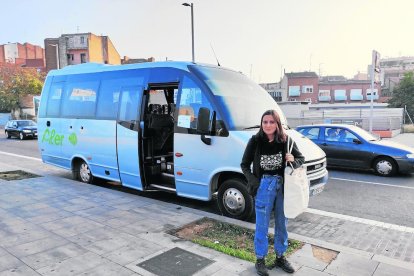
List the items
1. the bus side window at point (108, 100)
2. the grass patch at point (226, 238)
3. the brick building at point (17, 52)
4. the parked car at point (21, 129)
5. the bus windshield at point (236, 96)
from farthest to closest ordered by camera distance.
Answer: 1. the brick building at point (17, 52)
2. the parked car at point (21, 129)
3. the bus side window at point (108, 100)
4. the bus windshield at point (236, 96)
5. the grass patch at point (226, 238)

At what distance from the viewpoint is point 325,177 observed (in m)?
6.15

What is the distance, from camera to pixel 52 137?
929 centimetres

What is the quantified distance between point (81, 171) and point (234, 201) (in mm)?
4774

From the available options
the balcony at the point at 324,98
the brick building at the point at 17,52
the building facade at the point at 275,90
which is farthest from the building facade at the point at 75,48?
the balcony at the point at 324,98

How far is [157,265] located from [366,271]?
2364 millimetres

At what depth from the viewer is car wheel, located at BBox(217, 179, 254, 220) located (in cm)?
558

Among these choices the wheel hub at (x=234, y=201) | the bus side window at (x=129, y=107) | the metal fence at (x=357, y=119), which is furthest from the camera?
the metal fence at (x=357, y=119)

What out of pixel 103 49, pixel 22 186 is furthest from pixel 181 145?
pixel 103 49

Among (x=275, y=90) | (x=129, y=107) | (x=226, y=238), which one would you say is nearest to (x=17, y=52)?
(x=275, y=90)

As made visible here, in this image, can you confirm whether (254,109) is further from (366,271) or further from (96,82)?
(96,82)

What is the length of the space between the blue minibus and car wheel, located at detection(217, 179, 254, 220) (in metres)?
0.02

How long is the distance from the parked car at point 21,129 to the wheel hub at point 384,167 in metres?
22.8

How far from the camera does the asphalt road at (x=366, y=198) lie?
250 inches

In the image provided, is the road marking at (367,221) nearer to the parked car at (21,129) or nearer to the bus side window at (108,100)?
the bus side window at (108,100)
